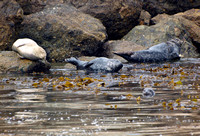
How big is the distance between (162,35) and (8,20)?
5.25 metres

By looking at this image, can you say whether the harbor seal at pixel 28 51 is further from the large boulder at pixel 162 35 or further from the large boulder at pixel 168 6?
the large boulder at pixel 168 6

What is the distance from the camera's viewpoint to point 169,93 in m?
5.12

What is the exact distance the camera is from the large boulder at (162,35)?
545 inches

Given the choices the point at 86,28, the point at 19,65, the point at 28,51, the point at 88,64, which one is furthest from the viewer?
the point at 86,28

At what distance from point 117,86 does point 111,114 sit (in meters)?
2.50

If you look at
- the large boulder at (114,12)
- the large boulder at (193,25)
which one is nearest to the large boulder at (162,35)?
the large boulder at (114,12)

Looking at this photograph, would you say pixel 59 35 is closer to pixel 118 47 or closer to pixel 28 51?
pixel 118 47

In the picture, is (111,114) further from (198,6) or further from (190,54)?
(198,6)

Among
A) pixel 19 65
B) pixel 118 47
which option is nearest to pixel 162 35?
pixel 118 47

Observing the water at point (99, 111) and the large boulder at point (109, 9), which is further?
the large boulder at point (109, 9)

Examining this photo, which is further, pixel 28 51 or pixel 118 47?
pixel 118 47

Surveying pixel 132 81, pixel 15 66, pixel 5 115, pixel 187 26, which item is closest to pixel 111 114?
pixel 5 115

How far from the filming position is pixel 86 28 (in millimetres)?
12680

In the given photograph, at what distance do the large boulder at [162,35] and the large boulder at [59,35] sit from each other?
192 cm
